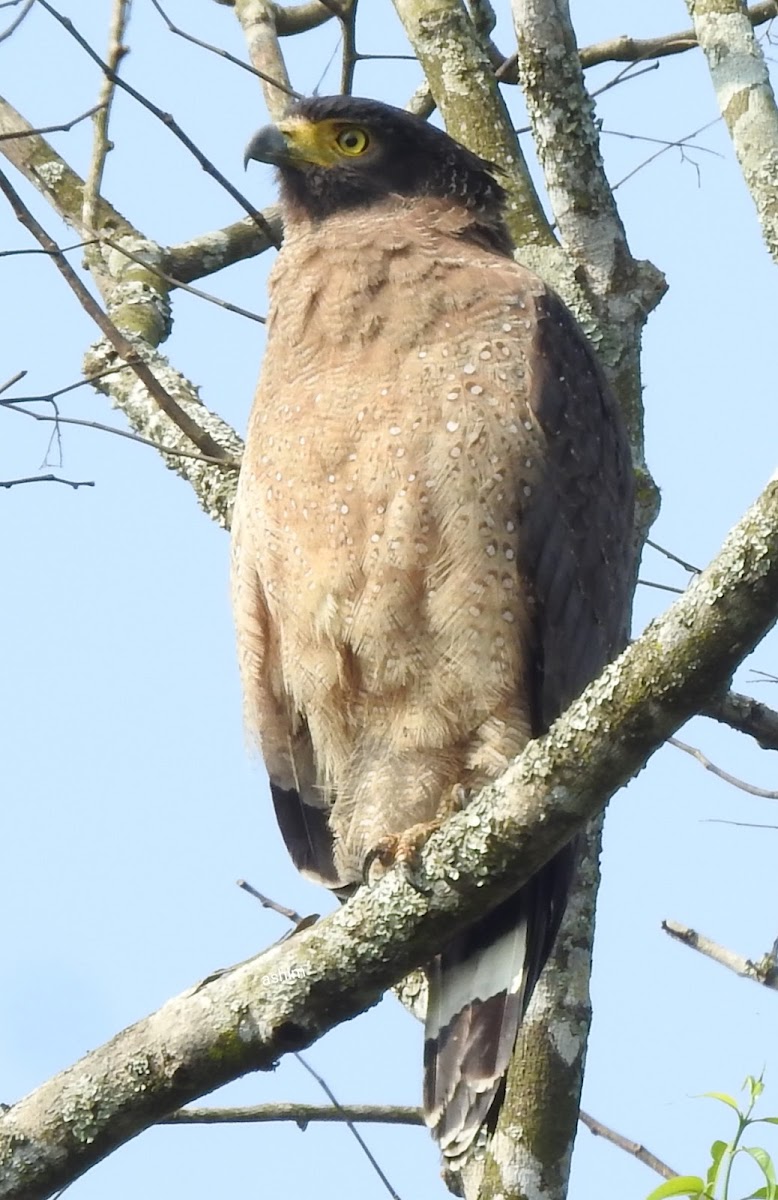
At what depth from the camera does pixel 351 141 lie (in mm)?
5340

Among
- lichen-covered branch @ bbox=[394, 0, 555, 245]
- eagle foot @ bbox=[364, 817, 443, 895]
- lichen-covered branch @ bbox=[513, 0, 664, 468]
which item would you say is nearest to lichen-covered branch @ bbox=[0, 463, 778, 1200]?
eagle foot @ bbox=[364, 817, 443, 895]

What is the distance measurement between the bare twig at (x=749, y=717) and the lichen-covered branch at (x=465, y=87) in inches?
76.6

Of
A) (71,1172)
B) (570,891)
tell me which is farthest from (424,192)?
(71,1172)

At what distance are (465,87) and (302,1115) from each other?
3371 mm

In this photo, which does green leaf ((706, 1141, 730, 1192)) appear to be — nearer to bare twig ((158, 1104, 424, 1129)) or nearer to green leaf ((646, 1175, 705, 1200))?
→ green leaf ((646, 1175, 705, 1200))

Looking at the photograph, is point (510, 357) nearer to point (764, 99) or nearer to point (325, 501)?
point (325, 501)

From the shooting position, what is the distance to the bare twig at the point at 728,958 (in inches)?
163

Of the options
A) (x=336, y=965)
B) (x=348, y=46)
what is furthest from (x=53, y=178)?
(x=336, y=965)

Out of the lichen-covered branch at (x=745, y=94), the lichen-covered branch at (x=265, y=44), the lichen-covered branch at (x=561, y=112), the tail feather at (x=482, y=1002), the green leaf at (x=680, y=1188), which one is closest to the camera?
the green leaf at (x=680, y=1188)

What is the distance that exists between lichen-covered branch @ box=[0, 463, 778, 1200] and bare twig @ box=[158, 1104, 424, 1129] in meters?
0.59

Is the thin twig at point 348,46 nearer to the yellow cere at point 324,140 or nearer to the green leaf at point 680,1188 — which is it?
the yellow cere at point 324,140

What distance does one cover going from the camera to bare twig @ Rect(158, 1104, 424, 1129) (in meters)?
4.16

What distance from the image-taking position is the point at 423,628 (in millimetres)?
4379

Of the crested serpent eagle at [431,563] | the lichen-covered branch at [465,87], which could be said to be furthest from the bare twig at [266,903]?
the lichen-covered branch at [465,87]
